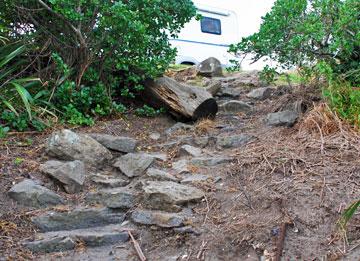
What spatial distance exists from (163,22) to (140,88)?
3.03 feet

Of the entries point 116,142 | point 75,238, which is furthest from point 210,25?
point 75,238

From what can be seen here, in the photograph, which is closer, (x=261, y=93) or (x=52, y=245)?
(x=52, y=245)

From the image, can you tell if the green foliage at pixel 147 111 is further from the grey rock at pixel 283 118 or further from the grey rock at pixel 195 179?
the grey rock at pixel 195 179

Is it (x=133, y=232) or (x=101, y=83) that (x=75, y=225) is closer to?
(x=133, y=232)

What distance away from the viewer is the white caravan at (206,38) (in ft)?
35.3

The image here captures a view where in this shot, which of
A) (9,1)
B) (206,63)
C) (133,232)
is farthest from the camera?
(206,63)

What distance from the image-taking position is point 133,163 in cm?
447

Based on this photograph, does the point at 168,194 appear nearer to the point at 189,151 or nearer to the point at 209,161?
the point at 209,161

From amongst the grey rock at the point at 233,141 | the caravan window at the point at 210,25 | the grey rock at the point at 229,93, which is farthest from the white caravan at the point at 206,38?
the grey rock at the point at 233,141

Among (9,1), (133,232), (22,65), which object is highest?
(9,1)

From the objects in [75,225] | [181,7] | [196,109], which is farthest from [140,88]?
[75,225]

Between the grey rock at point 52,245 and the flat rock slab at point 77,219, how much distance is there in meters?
0.22

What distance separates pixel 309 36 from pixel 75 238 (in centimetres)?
346

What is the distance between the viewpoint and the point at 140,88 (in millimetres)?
5922
